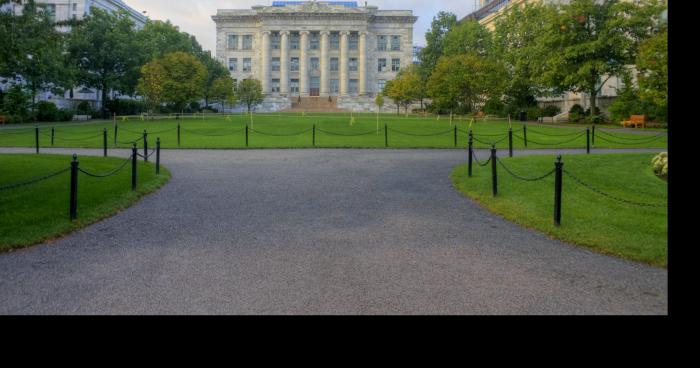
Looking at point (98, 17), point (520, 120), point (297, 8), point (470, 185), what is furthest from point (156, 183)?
point (297, 8)

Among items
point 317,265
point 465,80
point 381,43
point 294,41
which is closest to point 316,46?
point 294,41

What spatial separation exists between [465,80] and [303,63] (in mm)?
59072

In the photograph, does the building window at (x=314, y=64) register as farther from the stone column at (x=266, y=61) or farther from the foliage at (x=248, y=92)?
the foliage at (x=248, y=92)

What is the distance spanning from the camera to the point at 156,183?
14.2 metres

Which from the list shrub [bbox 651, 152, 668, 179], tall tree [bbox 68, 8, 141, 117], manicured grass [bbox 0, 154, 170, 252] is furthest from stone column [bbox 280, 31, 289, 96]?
shrub [bbox 651, 152, 668, 179]

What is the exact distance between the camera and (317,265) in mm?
6980

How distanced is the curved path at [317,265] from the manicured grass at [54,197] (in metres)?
0.44

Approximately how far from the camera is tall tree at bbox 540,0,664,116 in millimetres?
42625

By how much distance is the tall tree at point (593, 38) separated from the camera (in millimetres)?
42625

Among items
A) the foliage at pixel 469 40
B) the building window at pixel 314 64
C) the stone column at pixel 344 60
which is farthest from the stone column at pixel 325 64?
the foliage at pixel 469 40

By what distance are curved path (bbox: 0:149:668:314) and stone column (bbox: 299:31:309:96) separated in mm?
94822

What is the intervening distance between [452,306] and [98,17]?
205ft

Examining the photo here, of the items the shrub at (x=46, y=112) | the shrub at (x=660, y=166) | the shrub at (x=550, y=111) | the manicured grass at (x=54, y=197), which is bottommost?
the manicured grass at (x=54, y=197)
